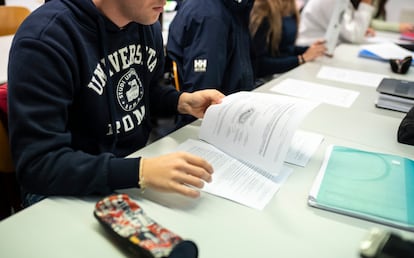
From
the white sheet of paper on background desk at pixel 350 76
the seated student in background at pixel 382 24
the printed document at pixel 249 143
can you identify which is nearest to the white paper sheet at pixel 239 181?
the printed document at pixel 249 143

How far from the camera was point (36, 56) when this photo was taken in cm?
75

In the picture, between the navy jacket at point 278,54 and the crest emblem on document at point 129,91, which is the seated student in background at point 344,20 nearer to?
the navy jacket at point 278,54

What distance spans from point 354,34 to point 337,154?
5.29 ft

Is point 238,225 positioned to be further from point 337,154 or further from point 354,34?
point 354,34

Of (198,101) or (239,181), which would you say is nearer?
(239,181)

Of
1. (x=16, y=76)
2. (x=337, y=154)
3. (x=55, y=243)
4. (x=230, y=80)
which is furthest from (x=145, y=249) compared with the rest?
(x=230, y=80)

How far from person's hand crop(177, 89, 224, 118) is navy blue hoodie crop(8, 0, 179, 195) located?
0.38ft

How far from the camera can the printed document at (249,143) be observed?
0.77m

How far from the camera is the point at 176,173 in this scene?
2.29 ft

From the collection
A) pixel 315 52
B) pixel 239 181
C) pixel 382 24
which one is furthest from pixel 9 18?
pixel 382 24

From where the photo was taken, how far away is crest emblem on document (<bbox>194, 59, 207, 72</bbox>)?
51.9 inches

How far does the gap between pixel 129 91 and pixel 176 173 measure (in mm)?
388

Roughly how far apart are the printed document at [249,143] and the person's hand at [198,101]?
0.21 ft

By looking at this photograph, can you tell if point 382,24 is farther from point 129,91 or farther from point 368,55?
point 129,91
